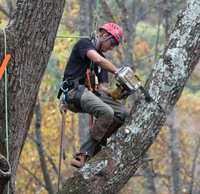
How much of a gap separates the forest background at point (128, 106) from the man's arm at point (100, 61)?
23.4 ft

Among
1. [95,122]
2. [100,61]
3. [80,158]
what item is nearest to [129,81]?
[100,61]

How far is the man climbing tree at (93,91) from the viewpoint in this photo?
5625mm

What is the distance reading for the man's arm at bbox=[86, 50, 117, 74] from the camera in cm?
551

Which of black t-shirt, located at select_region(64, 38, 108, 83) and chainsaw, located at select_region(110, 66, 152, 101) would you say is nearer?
chainsaw, located at select_region(110, 66, 152, 101)

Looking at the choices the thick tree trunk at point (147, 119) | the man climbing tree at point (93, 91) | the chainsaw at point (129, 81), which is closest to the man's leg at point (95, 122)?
the man climbing tree at point (93, 91)

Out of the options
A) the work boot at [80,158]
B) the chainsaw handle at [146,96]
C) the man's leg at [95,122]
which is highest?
the chainsaw handle at [146,96]

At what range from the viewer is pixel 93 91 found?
Result: 231 inches

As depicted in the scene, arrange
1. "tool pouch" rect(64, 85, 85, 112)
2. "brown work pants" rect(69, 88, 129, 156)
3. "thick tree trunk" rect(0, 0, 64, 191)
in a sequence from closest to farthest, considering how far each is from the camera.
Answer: "thick tree trunk" rect(0, 0, 64, 191), "brown work pants" rect(69, 88, 129, 156), "tool pouch" rect(64, 85, 85, 112)

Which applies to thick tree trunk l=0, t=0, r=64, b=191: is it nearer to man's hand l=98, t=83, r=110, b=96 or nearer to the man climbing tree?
the man climbing tree

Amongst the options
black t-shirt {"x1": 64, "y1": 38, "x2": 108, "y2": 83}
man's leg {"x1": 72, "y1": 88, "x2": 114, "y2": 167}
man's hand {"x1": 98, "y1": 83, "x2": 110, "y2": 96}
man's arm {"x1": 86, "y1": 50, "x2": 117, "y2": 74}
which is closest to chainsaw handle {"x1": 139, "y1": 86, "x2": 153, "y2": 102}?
man's arm {"x1": 86, "y1": 50, "x2": 117, "y2": 74}

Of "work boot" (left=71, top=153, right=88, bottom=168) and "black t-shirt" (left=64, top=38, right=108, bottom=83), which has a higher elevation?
"black t-shirt" (left=64, top=38, right=108, bottom=83)

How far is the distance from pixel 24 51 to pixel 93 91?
1005 mm

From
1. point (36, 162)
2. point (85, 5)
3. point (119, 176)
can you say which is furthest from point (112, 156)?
point (36, 162)

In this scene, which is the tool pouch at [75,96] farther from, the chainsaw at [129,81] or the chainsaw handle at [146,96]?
the chainsaw handle at [146,96]
